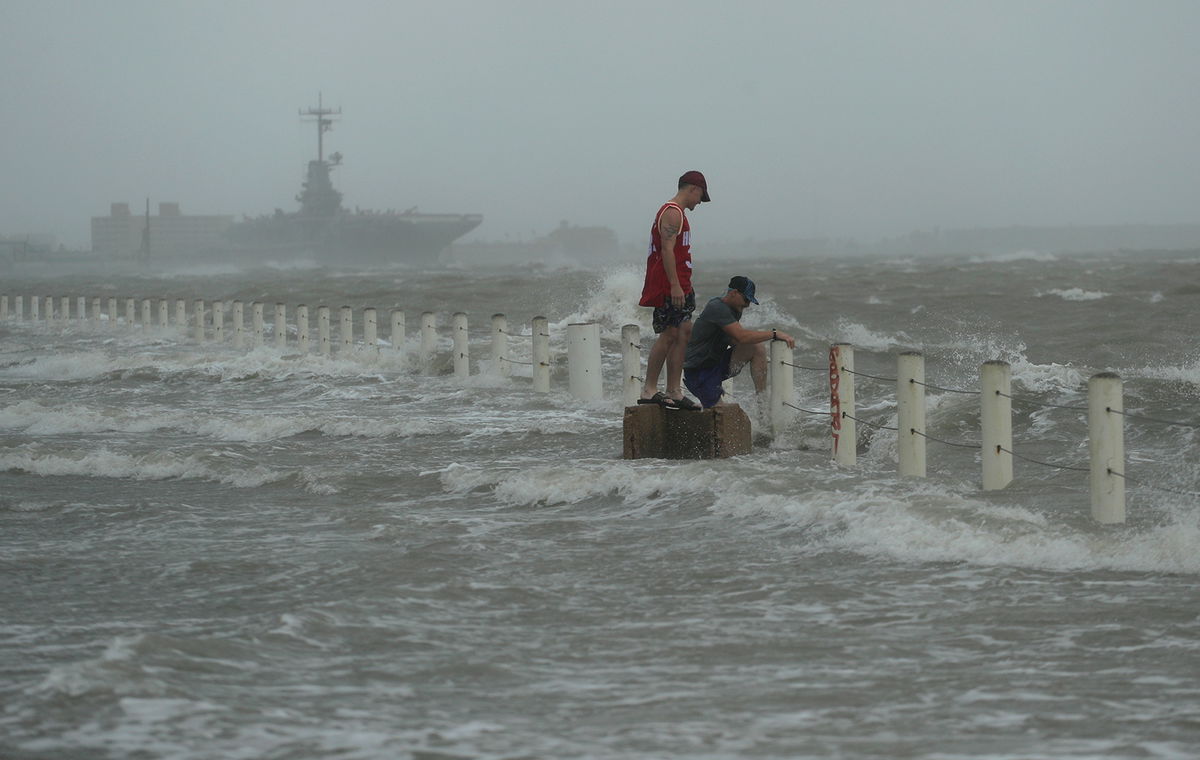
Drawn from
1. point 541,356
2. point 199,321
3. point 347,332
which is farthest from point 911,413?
point 199,321

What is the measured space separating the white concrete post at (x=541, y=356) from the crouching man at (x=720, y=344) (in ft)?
17.0

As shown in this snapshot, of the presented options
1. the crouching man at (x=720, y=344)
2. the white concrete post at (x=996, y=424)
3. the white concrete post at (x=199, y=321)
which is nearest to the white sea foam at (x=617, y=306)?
the white concrete post at (x=199, y=321)

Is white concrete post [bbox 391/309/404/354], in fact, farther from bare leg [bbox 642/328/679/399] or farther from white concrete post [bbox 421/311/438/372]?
bare leg [bbox 642/328/679/399]

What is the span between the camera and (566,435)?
1140 cm

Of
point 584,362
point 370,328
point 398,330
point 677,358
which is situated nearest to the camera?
point 677,358

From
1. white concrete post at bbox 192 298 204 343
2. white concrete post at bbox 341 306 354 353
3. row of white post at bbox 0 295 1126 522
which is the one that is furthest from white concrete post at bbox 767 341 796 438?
white concrete post at bbox 192 298 204 343

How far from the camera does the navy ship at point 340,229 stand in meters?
116

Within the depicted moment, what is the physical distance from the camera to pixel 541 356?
15289mm

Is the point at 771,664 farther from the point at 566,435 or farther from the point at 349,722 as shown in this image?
the point at 566,435

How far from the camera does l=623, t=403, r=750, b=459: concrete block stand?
9289 mm

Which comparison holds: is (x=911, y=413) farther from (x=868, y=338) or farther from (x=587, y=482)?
(x=868, y=338)

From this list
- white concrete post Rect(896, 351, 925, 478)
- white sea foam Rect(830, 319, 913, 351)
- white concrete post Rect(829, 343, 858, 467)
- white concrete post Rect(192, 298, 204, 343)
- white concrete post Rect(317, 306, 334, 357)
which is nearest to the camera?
white concrete post Rect(896, 351, 925, 478)

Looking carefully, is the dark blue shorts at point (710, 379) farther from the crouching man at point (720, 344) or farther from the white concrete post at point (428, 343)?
the white concrete post at point (428, 343)

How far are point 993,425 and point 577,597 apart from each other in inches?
118
